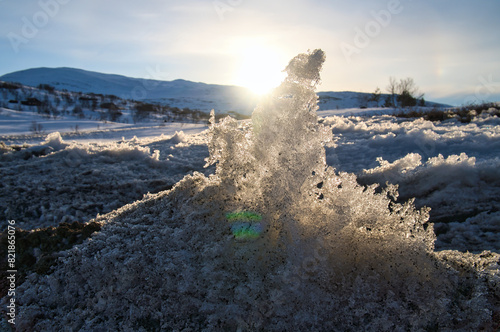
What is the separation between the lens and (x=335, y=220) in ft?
6.16

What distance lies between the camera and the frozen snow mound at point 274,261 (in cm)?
156

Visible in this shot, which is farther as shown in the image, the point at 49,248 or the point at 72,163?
the point at 72,163

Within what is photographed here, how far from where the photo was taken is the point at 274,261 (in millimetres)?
1749

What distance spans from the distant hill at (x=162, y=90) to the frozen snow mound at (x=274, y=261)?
44363mm

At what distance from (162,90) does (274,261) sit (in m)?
75.1

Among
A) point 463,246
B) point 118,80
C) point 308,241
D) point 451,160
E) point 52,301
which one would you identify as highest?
point 118,80

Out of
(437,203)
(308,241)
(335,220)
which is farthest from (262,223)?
(437,203)

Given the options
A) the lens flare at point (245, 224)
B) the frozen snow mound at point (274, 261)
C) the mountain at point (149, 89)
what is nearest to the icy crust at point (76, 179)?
the frozen snow mound at point (274, 261)

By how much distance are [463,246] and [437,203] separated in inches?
28.2

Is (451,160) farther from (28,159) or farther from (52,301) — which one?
(28,159)

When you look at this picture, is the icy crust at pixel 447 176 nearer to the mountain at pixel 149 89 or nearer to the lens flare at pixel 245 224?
the lens flare at pixel 245 224

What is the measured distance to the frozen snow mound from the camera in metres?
1.56

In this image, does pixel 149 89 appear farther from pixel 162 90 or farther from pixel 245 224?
pixel 245 224

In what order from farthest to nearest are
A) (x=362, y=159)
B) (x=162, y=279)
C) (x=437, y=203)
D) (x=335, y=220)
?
(x=362, y=159) < (x=437, y=203) < (x=335, y=220) < (x=162, y=279)
